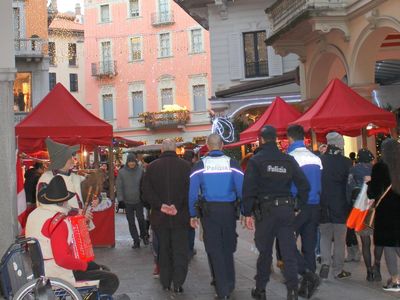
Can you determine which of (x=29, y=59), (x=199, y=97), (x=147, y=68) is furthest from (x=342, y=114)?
(x=147, y=68)

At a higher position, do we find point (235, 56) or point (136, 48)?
point (136, 48)

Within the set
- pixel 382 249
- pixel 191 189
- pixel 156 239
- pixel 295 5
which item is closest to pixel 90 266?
pixel 191 189

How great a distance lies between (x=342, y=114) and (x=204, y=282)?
4735 millimetres

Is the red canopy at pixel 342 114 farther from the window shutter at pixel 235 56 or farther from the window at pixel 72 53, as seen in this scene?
the window at pixel 72 53

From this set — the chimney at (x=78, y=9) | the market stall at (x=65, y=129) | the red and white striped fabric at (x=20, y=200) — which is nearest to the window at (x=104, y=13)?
the chimney at (x=78, y=9)

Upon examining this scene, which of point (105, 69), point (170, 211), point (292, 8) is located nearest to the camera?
point (170, 211)

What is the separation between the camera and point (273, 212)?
23.7 feet

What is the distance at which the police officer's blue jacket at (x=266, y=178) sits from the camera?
7.24 meters

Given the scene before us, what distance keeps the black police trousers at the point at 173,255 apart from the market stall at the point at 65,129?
450 cm

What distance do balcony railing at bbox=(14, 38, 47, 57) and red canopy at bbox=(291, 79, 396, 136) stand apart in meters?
27.4

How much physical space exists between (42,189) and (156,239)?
3.52 meters

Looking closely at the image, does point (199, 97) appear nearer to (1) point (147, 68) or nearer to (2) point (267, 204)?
(1) point (147, 68)

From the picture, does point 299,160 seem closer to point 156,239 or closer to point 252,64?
point 156,239

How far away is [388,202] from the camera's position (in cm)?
786
